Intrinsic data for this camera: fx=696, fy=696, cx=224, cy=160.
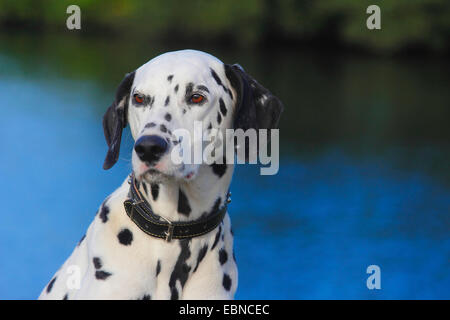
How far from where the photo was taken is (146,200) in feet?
9.12

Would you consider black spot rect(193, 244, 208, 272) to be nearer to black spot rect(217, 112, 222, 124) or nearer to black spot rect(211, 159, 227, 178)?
black spot rect(211, 159, 227, 178)

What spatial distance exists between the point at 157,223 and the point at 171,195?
0.42 feet

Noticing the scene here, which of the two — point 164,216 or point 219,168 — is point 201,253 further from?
point 219,168

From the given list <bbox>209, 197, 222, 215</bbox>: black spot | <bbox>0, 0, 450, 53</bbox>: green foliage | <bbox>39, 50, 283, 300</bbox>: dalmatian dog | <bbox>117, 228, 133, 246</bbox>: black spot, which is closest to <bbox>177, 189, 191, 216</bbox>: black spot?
<bbox>39, 50, 283, 300</bbox>: dalmatian dog

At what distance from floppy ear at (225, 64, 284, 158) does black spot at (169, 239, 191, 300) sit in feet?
1.55

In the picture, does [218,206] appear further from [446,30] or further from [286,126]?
[446,30]

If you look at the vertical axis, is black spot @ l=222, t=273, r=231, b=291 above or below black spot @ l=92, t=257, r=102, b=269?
below

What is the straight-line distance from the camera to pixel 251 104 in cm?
288

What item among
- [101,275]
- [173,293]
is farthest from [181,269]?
[101,275]

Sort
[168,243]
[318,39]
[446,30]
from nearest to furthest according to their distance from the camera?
[168,243] < [446,30] < [318,39]

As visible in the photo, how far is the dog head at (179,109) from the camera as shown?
2.54 metres

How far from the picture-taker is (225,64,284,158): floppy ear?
9.36ft

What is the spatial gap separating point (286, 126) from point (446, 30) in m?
9.18

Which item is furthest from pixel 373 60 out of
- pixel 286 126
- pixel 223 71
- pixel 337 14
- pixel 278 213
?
pixel 223 71
